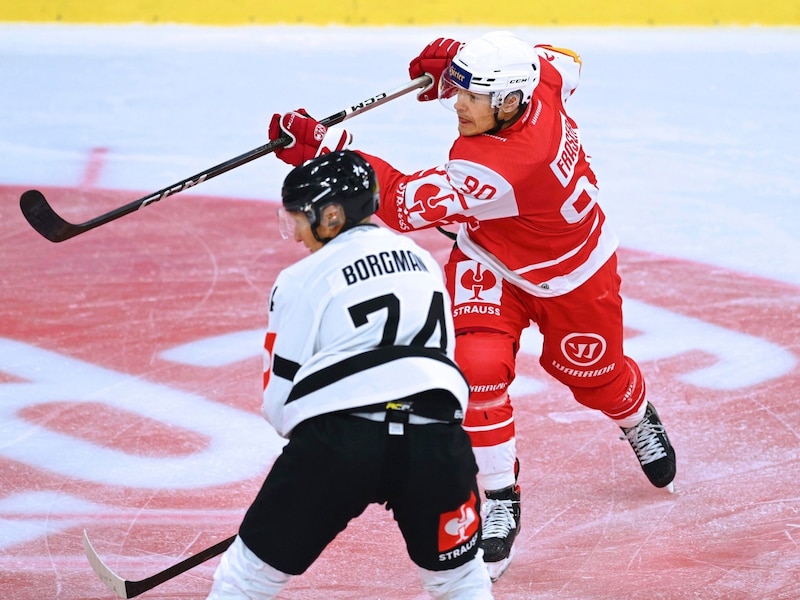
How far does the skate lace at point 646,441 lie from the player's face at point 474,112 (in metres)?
1.11

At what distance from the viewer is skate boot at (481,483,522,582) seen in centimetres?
332

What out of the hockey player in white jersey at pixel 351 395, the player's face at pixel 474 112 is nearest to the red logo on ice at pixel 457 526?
the hockey player in white jersey at pixel 351 395

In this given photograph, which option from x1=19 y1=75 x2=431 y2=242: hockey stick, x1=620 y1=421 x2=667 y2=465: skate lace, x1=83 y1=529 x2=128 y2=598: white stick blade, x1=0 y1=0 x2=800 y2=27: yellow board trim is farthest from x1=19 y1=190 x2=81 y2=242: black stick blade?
x1=0 y1=0 x2=800 y2=27: yellow board trim

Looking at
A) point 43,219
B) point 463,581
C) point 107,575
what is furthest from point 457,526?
point 43,219

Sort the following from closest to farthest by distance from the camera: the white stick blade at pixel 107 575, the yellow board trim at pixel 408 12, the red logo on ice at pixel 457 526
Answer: the red logo on ice at pixel 457 526 < the white stick blade at pixel 107 575 < the yellow board trim at pixel 408 12

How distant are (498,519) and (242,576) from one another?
1.09 meters

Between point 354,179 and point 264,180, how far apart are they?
4078mm

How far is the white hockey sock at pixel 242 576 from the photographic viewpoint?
247 cm

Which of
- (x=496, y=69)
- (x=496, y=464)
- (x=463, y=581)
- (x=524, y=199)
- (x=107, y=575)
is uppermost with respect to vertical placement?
(x=496, y=69)

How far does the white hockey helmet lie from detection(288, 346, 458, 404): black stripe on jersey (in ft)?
3.61

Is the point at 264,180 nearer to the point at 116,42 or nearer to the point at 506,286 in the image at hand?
the point at 116,42

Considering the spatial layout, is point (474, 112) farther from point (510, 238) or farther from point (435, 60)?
point (435, 60)

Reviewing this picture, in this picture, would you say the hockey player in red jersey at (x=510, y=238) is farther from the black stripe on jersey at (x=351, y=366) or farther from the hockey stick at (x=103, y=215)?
the black stripe on jersey at (x=351, y=366)

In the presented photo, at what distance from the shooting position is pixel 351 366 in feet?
7.81
